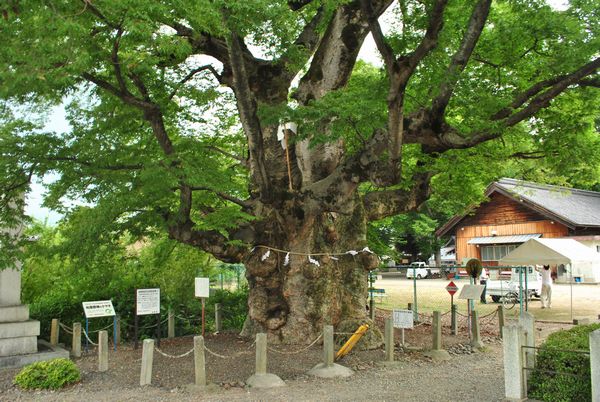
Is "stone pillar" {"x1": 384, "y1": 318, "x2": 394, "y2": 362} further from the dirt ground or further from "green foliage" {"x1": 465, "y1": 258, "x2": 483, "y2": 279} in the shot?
"green foliage" {"x1": 465, "y1": 258, "x2": 483, "y2": 279}

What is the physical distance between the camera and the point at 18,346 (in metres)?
10.9

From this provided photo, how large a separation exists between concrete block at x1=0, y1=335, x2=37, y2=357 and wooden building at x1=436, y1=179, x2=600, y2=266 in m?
25.9

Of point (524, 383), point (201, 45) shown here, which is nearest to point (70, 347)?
point (201, 45)

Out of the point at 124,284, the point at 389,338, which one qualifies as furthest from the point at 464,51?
the point at 124,284

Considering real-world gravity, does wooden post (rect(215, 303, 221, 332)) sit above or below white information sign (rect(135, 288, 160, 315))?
below

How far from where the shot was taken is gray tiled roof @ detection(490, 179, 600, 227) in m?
33.2

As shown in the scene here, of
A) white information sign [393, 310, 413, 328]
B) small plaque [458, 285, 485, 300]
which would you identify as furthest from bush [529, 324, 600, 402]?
small plaque [458, 285, 485, 300]

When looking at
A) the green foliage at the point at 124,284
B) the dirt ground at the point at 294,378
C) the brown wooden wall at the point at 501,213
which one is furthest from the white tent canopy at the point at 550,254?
the brown wooden wall at the point at 501,213

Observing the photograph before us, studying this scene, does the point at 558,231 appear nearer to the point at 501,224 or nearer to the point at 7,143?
the point at 501,224

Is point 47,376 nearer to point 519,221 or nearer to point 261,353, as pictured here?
point 261,353

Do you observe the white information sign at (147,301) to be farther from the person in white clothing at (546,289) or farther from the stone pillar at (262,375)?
Answer: the person in white clothing at (546,289)

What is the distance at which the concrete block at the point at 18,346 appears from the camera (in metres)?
10.7

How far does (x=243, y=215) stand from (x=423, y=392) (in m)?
4.70

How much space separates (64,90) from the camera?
923 cm
